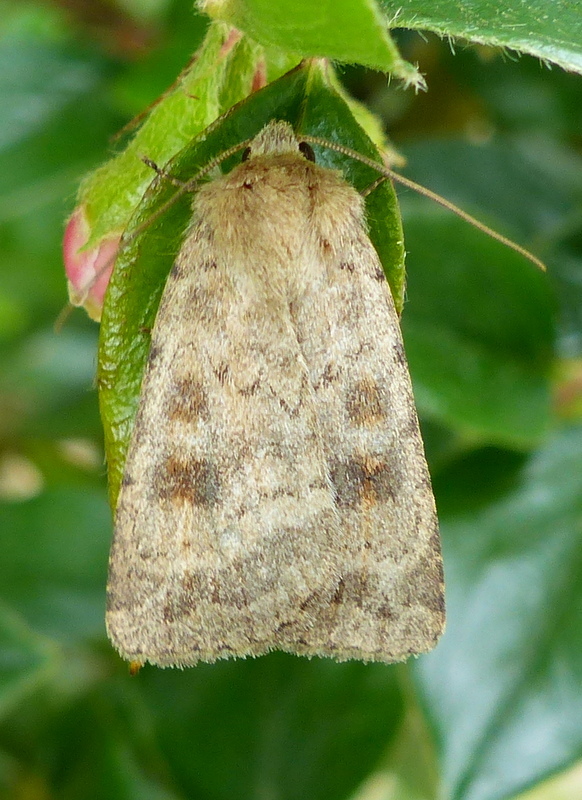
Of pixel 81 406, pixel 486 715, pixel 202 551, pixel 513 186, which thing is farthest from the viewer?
pixel 81 406

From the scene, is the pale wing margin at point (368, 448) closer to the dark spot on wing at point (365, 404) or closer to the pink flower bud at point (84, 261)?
the dark spot on wing at point (365, 404)

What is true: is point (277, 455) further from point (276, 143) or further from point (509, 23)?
point (509, 23)

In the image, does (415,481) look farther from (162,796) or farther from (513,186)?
(162,796)

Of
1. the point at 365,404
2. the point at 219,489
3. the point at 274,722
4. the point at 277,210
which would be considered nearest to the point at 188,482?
the point at 219,489

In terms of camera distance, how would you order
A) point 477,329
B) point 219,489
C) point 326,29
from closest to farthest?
1. point 326,29
2. point 219,489
3. point 477,329

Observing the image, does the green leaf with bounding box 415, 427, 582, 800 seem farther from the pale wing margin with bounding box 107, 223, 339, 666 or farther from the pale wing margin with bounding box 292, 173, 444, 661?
the pale wing margin with bounding box 107, 223, 339, 666

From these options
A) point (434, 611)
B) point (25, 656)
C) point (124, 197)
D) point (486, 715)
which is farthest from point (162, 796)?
point (124, 197)

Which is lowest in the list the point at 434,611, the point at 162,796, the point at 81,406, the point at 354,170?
the point at 162,796

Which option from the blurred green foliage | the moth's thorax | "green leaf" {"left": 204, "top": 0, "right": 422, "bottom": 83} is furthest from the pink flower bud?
the blurred green foliage
